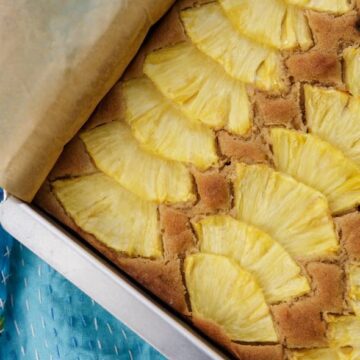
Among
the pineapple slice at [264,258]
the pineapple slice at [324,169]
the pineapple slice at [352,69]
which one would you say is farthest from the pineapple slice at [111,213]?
the pineapple slice at [352,69]

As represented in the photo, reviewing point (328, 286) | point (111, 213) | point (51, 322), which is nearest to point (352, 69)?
point (328, 286)

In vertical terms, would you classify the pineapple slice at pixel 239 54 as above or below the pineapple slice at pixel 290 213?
above

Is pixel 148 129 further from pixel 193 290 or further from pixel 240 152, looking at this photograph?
pixel 193 290

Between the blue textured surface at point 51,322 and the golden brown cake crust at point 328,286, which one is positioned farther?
the blue textured surface at point 51,322

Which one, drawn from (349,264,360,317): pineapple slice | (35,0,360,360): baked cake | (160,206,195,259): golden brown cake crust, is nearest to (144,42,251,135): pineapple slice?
(35,0,360,360): baked cake

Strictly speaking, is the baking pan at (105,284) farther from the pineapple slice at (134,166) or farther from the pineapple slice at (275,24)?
the pineapple slice at (275,24)

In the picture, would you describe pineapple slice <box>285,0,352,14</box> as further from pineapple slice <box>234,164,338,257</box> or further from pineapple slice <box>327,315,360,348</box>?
pineapple slice <box>327,315,360,348</box>

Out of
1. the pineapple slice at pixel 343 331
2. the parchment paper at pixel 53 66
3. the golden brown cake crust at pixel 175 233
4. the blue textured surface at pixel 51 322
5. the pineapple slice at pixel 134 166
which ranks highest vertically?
the parchment paper at pixel 53 66
